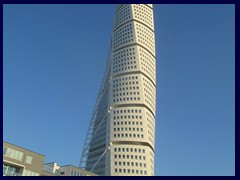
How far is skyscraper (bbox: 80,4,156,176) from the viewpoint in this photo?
7619 centimetres

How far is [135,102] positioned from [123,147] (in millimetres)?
11973

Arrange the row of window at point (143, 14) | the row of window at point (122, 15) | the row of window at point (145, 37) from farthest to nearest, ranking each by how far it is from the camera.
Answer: the row of window at point (122, 15)
the row of window at point (143, 14)
the row of window at point (145, 37)

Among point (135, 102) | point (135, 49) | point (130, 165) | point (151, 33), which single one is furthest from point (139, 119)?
point (151, 33)

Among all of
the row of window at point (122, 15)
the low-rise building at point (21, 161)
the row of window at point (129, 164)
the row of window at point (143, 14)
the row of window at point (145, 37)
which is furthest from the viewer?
the row of window at point (122, 15)

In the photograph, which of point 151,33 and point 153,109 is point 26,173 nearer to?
point 153,109

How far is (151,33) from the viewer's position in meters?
98.7

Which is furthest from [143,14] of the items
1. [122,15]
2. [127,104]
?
[127,104]

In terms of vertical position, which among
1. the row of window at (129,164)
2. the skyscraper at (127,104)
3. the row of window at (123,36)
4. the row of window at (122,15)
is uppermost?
the row of window at (122,15)

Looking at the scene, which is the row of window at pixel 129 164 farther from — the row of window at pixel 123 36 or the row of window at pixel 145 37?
the row of window at pixel 123 36

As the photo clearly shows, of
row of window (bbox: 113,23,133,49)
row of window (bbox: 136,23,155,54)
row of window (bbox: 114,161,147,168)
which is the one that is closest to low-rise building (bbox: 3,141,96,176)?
row of window (bbox: 114,161,147,168)

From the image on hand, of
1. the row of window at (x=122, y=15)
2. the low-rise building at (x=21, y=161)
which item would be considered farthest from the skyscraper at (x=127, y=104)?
the low-rise building at (x=21, y=161)

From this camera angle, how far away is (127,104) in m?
82.5

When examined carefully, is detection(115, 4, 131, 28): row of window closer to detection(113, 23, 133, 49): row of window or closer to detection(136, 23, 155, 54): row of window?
detection(113, 23, 133, 49): row of window

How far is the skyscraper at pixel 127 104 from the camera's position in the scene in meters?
76.2
